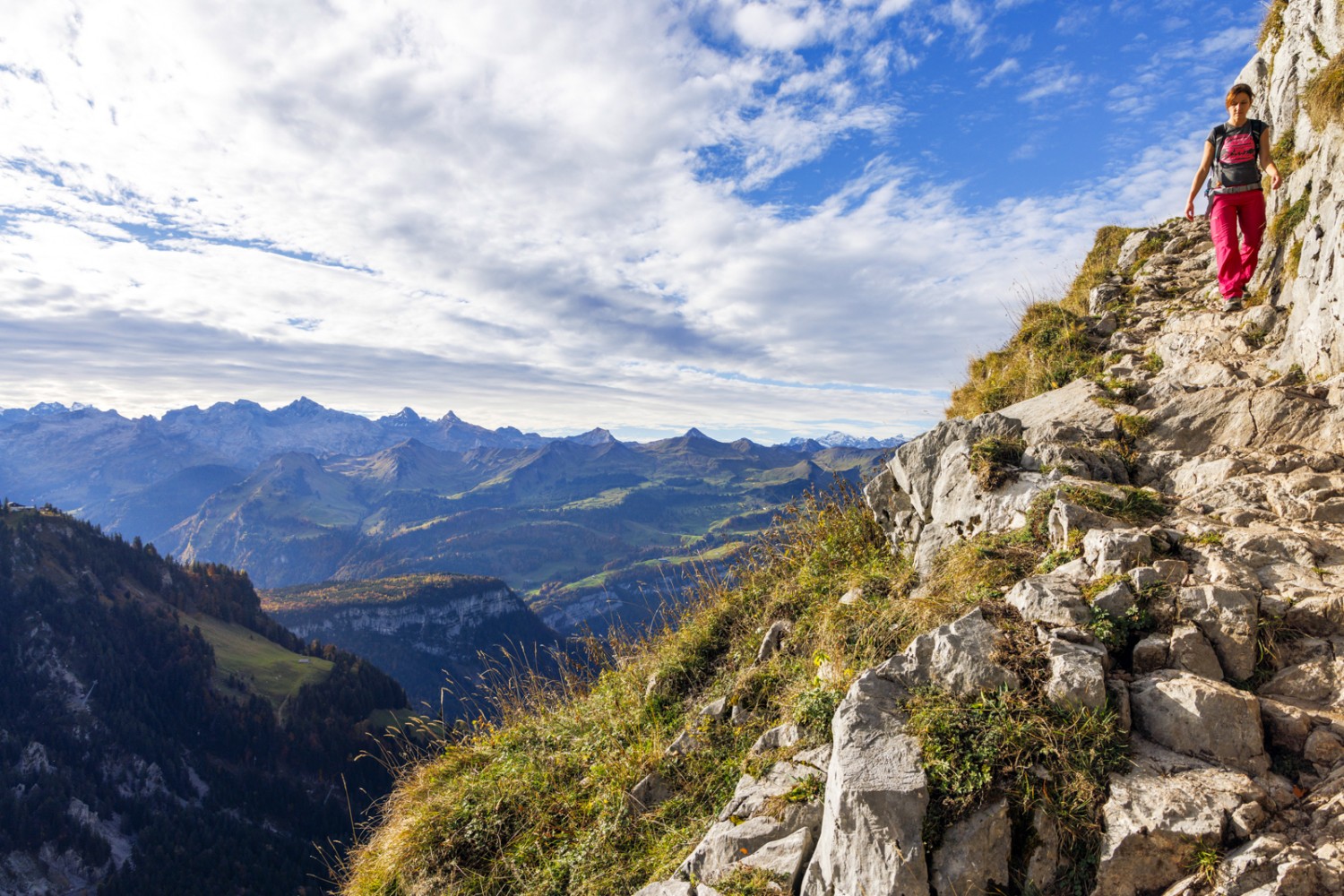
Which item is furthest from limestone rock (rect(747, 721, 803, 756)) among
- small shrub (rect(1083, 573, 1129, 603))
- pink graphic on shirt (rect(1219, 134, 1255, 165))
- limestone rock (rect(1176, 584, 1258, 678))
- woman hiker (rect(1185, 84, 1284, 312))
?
pink graphic on shirt (rect(1219, 134, 1255, 165))

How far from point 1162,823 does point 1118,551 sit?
273 cm

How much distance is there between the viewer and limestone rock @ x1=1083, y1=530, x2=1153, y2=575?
618cm

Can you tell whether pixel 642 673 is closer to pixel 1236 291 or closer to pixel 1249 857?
pixel 1249 857

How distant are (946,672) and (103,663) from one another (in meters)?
269

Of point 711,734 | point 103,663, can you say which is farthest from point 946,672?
point 103,663

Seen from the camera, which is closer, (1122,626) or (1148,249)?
(1122,626)

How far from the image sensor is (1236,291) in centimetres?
1105

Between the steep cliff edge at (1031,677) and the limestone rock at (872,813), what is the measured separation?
0.8 inches

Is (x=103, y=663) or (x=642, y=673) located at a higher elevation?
(x=642, y=673)

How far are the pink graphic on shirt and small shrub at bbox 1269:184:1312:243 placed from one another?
100 cm

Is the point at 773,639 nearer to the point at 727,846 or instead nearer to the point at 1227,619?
the point at 727,846

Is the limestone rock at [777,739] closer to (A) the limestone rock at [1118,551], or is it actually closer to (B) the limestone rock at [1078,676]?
(B) the limestone rock at [1078,676]

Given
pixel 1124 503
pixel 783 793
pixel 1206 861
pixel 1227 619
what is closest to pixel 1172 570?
pixel 1227 619

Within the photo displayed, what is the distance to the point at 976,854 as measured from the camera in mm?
4660
